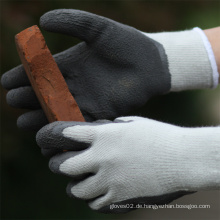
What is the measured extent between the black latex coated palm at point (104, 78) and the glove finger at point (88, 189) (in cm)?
50

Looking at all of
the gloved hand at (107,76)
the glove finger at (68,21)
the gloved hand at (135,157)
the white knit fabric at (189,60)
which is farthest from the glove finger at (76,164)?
the white knit fabric at (189,60)

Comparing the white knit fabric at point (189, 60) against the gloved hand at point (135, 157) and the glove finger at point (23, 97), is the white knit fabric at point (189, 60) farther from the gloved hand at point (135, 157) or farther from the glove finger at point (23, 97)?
the glove finger at point (23, 97)

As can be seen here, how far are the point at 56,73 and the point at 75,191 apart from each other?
0.56 meters

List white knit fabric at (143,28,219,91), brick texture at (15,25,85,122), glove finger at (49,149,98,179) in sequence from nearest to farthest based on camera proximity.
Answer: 1. glove finger at (49,149,98,179)
2. brick texture at (15,25,85,122)
3. white knit fabric at (143,28,219,91)

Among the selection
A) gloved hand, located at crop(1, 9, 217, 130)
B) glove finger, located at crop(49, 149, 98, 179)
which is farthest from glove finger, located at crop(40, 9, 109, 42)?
glove finger, located at crop(49, 149, 98, 179)

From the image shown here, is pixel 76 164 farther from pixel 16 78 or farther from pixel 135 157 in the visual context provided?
pixel 16 78

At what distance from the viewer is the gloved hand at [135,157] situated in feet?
5.24

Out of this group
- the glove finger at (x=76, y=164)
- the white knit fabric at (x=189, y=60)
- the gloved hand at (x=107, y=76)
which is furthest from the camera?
the white knit fabric at (x=189, y=60)

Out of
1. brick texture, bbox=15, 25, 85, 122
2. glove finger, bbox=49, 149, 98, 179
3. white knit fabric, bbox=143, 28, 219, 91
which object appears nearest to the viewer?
glove finger, bbox=49, 149, 98, 179

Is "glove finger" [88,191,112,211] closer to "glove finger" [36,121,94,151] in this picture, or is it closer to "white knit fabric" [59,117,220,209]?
"white knit fabric" [59,117,220,209]

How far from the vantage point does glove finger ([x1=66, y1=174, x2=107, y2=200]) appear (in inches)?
64.4

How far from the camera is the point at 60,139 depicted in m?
1.60

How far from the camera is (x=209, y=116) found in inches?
195

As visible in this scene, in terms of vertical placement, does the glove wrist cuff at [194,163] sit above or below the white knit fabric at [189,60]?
below
